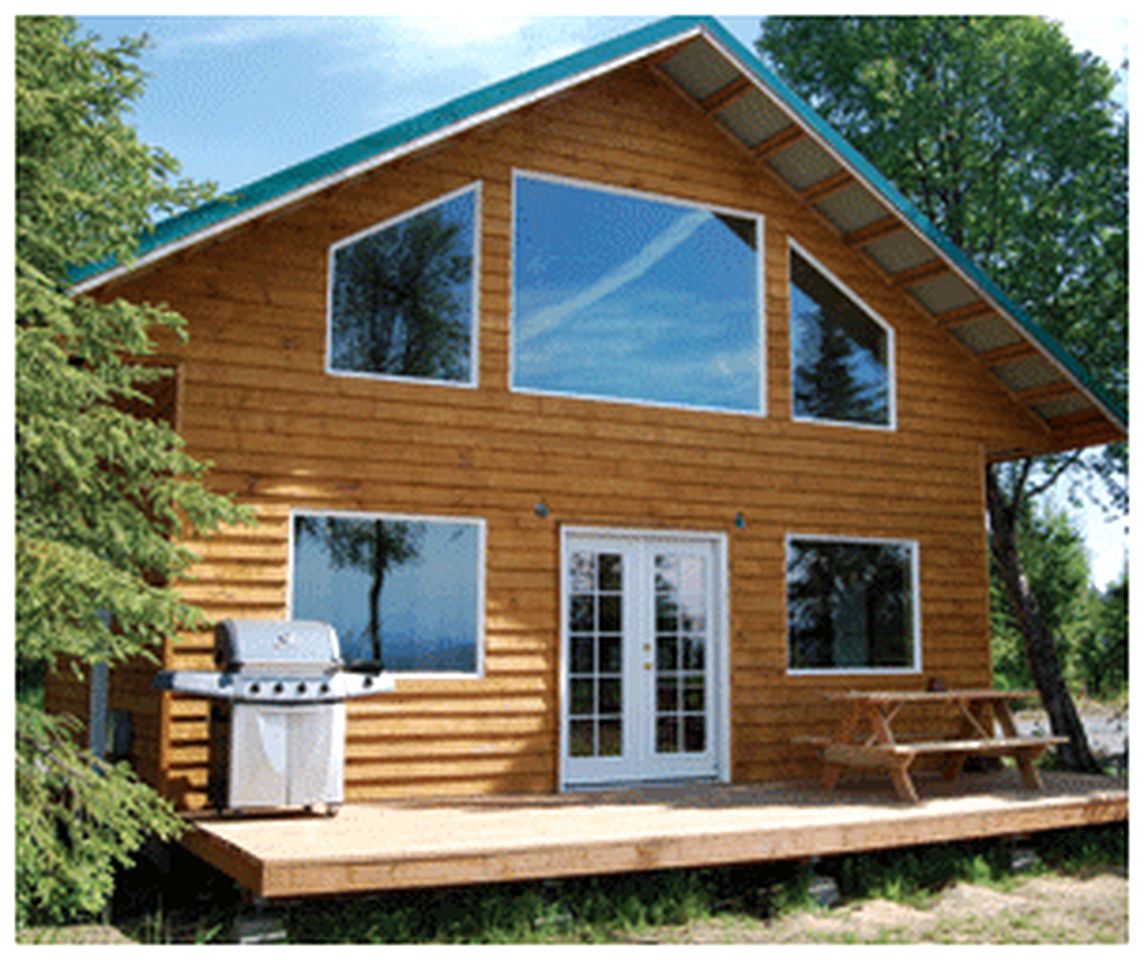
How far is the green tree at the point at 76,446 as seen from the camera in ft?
16.3

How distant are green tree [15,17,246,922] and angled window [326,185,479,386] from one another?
6.80 ft

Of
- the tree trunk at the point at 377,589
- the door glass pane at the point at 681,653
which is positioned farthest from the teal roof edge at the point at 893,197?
the tree trunk at the point at 377,589

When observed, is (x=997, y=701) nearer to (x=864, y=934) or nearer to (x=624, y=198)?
(x=864, y=934)

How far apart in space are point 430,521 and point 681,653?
2117 mm

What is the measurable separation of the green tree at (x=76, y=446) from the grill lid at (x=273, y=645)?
89cm

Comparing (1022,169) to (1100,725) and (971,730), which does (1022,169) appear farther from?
(1100,725)

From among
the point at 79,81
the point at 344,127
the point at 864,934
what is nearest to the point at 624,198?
the point at 79,81

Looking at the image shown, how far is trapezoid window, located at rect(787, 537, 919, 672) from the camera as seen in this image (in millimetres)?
9430

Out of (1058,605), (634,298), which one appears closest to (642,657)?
(634,298)

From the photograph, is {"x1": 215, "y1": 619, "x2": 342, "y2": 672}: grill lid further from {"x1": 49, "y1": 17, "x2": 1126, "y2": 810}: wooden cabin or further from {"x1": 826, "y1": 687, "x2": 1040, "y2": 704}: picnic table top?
{"x1": 826, "y1": 687, "x2": 1040, "y2": 704}: picnic table top

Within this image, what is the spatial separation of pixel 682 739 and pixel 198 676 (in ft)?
11.9

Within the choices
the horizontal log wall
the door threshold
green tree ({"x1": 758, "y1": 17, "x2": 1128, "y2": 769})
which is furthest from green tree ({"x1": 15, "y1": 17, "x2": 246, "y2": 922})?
green tree ({"x1": 758, "y1": 17, "x2": 1128, "y2": 769})

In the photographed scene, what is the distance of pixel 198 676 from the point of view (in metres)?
6.63

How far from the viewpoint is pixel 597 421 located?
8.77m
